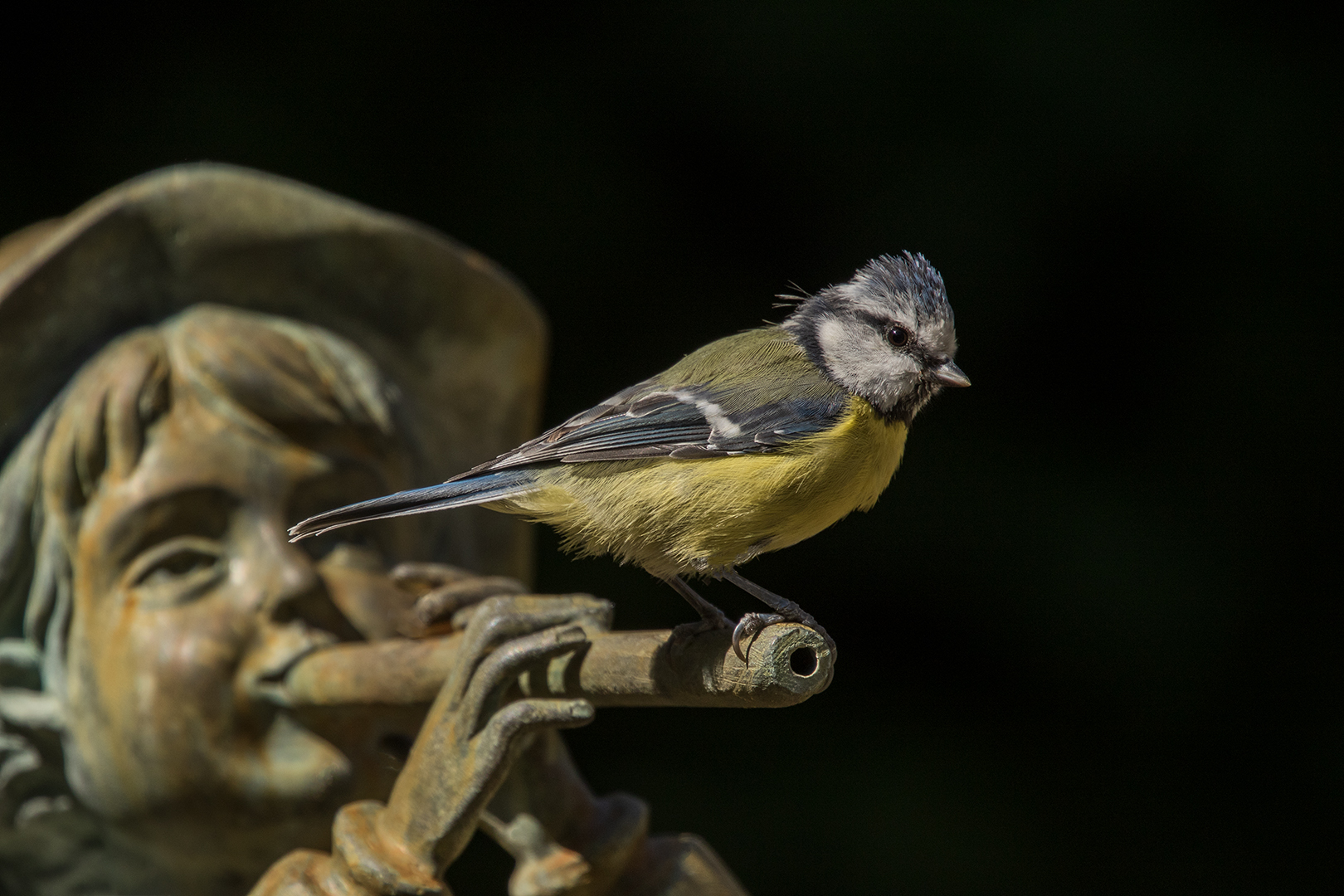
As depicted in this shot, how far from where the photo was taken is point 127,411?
5.52 feet

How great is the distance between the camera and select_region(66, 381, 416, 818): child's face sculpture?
162 cm

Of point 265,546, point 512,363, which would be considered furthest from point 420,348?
point 265,546

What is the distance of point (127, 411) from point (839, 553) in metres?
1.62

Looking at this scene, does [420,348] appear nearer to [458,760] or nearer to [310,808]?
[310,808]

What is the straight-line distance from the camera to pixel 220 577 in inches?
66.6

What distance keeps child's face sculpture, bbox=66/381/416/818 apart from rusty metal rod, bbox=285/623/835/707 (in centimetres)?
8

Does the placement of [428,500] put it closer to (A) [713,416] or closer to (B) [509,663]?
(B) [509,663]

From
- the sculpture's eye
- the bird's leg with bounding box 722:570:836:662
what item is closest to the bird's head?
the bird's leg with bounding box 722:570:836:662

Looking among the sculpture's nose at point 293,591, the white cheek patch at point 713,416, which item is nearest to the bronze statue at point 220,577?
the sculpture's nose at point 293,591

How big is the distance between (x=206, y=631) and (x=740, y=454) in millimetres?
767

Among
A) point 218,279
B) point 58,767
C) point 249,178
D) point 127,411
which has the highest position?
point 249,178

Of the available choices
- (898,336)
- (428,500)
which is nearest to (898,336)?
(898,336)

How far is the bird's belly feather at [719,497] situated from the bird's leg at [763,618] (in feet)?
0.14

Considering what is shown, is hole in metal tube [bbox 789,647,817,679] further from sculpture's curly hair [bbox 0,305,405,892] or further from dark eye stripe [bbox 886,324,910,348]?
sculpture's curly hair [bbox 0,305,405,892]
